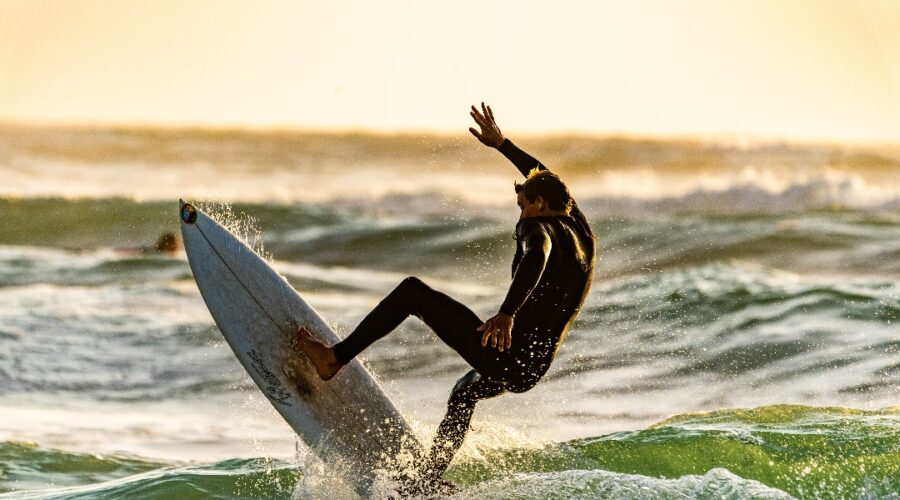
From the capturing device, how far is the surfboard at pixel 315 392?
6.39 m

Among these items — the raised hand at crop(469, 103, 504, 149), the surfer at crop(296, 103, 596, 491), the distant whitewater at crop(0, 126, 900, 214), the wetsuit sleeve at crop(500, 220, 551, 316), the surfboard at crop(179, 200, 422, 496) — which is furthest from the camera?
the distant whitewater at crop(0, 126, 900, 214)

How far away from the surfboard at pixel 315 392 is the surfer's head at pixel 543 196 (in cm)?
143

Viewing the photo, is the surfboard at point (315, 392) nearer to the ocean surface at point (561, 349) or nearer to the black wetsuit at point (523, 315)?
the ocean surface at point (561, 349)

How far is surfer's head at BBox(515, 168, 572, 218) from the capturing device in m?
5.62

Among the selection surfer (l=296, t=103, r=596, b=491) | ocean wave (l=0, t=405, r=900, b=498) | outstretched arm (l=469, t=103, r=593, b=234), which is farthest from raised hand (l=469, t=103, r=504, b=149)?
ocean wave (l=0, t=405, r=900, b=498)

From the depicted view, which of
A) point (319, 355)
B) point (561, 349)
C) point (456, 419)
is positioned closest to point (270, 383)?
point (319, 355)

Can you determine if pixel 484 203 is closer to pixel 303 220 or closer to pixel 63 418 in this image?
pixel 303 220

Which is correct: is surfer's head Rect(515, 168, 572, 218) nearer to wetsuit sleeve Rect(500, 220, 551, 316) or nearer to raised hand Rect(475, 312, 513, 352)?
wetsuit sleeve Rect(500, 220, 551, 316)

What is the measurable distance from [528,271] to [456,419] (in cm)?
100

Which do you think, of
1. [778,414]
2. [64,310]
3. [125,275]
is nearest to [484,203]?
[125,275]

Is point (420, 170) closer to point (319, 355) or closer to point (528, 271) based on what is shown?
point (319, 355)

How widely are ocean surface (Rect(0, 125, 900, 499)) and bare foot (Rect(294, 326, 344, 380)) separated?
0.78 m

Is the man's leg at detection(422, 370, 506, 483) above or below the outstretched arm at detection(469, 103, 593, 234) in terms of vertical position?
below

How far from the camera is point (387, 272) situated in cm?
2392
